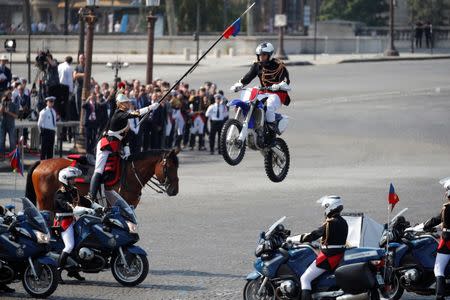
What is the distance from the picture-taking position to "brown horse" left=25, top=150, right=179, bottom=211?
99.2 feet

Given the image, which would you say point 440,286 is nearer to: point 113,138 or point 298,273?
point 298,273

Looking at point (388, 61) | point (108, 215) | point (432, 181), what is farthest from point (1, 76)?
point (388, 61)

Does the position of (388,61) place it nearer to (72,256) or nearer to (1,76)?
(1,76)

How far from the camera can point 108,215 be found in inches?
1230

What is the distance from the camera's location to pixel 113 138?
92.6 feet

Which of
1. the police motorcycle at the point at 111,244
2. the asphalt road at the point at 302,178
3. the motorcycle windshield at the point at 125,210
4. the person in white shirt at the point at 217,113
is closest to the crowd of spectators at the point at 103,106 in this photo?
the person in white shirt at the point at 217,113

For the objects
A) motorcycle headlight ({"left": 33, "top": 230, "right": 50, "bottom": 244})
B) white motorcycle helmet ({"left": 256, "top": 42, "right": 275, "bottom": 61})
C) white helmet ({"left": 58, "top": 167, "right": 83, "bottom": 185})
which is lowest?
motorcycle headlight ({"left": 33, "top": 230, "right": 50, "bottom": 244})

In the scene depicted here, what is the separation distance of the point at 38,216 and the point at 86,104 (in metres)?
18.2

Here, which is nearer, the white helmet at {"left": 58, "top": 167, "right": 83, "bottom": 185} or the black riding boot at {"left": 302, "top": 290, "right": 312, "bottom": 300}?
the black riding boot at {"left": 302, "top": 290, "right": 312, "bottom": 300}

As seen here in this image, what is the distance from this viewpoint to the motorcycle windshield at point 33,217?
2977cm

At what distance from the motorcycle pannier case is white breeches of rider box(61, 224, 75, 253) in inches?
252

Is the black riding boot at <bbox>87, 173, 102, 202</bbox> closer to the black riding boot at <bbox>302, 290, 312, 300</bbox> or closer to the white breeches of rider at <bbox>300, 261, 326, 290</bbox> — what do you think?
the white breeches of rider at <bbox>300, 261, 326, 290</bbox>

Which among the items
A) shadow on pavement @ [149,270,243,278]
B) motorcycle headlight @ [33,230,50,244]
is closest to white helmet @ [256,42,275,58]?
motorcycle headlight @ [33,230,50,244]

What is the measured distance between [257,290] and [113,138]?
14.9 feet
